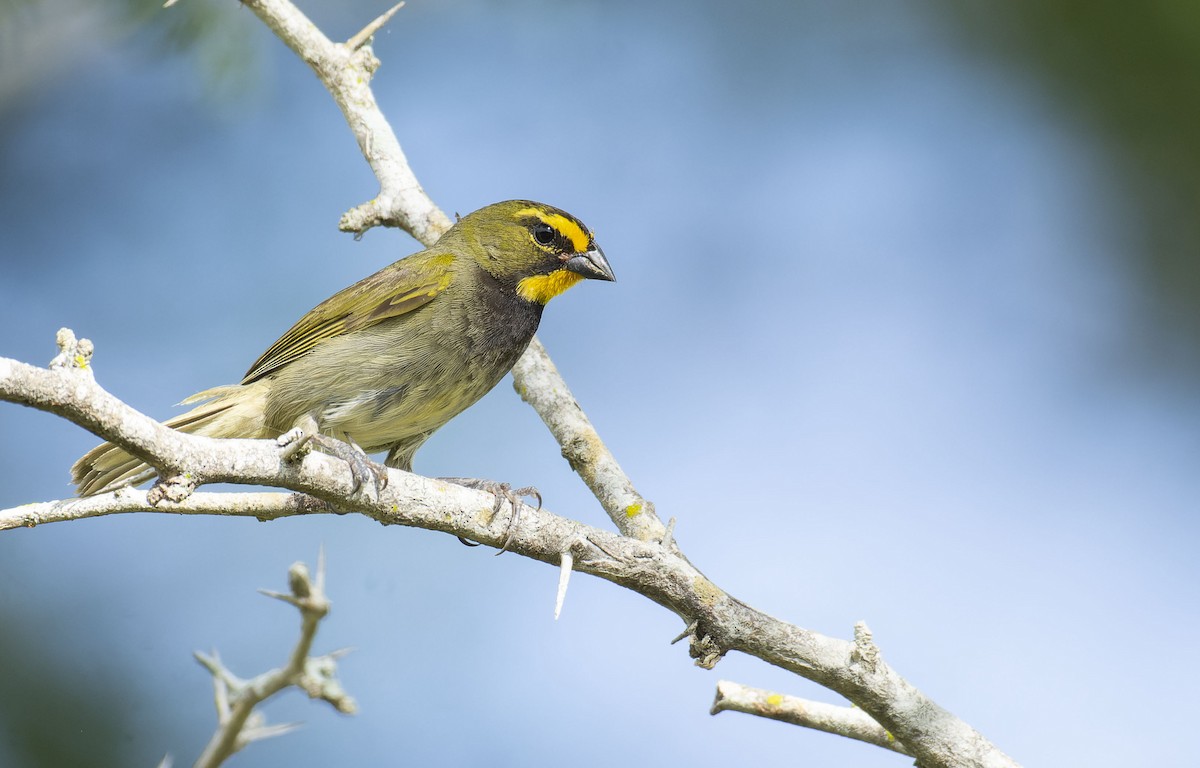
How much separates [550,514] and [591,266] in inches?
81.0

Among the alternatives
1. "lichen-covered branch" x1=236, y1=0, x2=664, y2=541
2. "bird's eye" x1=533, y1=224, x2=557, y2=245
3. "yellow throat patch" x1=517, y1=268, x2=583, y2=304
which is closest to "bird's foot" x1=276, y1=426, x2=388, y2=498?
"lichen-covered branch" x1=236, y1=0, x2=664, y2=541

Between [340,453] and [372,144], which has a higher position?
[372,144]

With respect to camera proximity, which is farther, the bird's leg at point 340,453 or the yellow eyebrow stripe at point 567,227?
the yellow eyebrow stripe at point 567,227

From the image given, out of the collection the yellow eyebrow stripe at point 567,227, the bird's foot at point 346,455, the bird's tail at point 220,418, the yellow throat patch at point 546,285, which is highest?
the yellow eyebrow stripe at point 567,227

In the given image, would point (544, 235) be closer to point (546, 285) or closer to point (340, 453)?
point (546, 285)

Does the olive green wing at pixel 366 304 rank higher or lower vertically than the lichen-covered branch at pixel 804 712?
higher

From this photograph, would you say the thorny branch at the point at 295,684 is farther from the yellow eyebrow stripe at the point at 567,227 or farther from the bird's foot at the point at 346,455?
the yellow eyebrow stripe at the point at 567,227

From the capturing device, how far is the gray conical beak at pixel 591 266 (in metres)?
5.02

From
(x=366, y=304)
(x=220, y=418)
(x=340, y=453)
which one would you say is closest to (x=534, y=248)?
(x=366, y=304)

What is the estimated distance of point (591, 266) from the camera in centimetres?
503

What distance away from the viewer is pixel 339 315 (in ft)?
15.4

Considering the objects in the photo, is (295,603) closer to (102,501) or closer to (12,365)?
(12,365)

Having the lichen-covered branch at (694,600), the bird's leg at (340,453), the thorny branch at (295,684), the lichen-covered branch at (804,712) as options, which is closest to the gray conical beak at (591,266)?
the bird's leg at (340,453)

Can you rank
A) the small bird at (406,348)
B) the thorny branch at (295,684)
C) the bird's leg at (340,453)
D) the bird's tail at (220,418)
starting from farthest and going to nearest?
the small bird at (406,348) → the bird's tail at (220,418) → the bird's leg at (340,453) → the thorny branch at (295,684)
